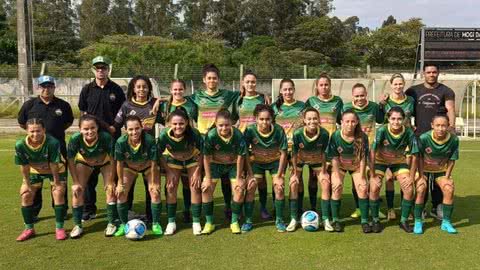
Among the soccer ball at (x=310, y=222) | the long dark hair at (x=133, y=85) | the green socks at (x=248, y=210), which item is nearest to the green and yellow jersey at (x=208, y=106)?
the long dark hair at (x=133, y=85)

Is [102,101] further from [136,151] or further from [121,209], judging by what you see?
[121,209]

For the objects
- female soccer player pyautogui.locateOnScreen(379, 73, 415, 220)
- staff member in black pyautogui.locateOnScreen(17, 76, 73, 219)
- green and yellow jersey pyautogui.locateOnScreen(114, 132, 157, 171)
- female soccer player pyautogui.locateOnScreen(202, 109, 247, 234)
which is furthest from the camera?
female soccer player pyautogui.locateOnScreen(379, 73, 415, 220)

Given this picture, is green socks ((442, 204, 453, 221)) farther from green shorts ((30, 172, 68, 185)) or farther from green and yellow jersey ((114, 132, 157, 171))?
green shorts ((30, 172, 68, 185))

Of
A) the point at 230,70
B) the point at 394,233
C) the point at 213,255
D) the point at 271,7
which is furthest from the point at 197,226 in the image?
the point at 271,7

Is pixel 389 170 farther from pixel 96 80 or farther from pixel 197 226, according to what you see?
pixel 96 80

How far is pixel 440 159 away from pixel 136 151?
3367 mm

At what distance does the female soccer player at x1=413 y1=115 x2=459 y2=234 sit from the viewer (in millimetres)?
5352

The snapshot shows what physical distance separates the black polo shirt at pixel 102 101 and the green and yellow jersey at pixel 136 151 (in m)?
0.75

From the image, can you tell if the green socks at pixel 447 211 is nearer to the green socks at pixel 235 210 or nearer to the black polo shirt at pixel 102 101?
the green socks at pixel 235 210

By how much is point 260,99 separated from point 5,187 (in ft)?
14.9

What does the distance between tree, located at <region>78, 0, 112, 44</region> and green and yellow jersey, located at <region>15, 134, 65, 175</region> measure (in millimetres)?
63099

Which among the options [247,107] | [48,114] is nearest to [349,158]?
[247,107]

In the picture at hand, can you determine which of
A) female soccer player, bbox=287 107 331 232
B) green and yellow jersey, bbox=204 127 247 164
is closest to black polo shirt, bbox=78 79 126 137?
green and yellow jersey, bbox=204 127 247 164

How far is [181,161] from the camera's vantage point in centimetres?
548
